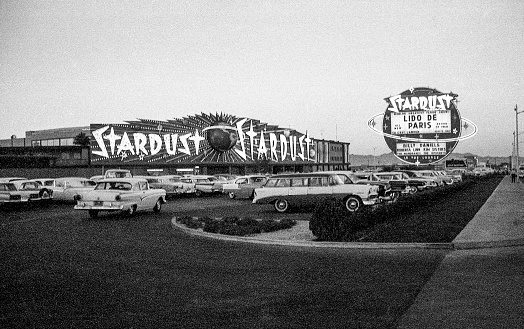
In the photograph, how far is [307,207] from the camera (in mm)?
22266

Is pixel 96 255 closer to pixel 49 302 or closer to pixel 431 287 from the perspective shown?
pixel 49 302

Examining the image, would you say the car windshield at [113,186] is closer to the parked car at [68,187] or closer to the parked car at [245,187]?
the parked car at [68,187]

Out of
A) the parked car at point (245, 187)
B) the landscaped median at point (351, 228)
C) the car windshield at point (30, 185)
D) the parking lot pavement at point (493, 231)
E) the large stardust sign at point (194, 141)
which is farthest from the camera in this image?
the large stardust sign at point (194, 141)

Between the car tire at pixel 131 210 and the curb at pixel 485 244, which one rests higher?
the car tire at pixel 131 210

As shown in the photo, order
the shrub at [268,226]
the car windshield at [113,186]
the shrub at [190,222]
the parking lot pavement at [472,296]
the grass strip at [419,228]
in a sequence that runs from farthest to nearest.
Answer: the car windshield at [113,186] < the shrub at [190,222] < the shrub at [268,226] < the grass strip at [419,228] < the parking lot pavement at [472,296]

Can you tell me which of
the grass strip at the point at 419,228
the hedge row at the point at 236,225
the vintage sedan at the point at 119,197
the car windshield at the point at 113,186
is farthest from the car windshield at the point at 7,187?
the grass strip at the point at 419,228

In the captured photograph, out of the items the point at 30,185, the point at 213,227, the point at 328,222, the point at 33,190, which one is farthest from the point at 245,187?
the point at 328,222

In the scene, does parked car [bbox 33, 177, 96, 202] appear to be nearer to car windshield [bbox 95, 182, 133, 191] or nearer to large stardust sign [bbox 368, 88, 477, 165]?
car windshield [bbox 95, 182, 133, 191]

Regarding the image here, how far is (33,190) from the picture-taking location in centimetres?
2614

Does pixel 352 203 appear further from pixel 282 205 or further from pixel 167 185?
pixel 167 185

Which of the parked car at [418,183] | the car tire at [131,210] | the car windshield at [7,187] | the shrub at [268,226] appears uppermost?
the car windshield at [7,187]

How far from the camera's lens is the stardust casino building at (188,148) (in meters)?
53.6

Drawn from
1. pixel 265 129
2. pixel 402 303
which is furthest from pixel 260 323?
pixel 265 129

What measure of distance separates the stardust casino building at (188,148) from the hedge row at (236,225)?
125 ft
